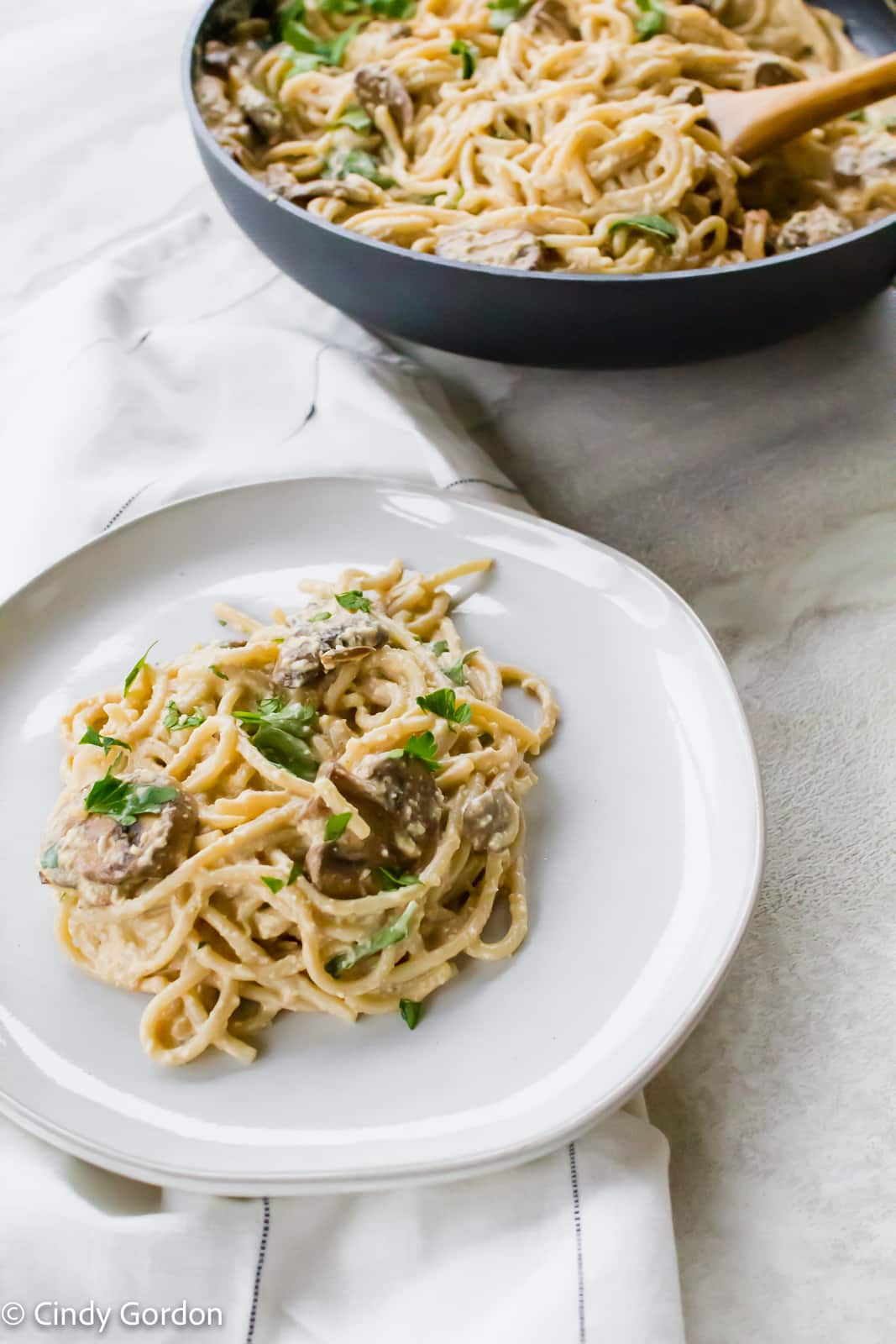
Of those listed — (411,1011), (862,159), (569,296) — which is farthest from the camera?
(862,159)

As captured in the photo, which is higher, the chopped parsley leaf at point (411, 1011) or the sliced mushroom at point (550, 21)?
the sliced mushroom at point (550, 21)

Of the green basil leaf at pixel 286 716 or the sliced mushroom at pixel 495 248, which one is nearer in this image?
the green basil leaf at pixel 286 716

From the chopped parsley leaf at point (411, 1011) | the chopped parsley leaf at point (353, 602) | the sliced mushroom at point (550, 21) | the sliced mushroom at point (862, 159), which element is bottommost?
the chopped parsley leaf at point (411, 1011)

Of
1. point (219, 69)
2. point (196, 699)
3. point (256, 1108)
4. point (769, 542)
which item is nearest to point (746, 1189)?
point (256, 1108)

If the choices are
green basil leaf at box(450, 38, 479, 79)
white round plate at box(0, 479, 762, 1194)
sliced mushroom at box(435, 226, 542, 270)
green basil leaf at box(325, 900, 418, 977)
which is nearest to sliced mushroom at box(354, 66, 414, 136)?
green basil leaf at box(450, 38, 479, 79)

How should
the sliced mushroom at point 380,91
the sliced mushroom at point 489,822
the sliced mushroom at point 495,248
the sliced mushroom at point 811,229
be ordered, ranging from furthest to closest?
the sliced mushroom at point 380,91 → the sliced mushroom at point 811,229 → the sliced mushroom at point 495,248 → the sliced mushroom at point 489,822

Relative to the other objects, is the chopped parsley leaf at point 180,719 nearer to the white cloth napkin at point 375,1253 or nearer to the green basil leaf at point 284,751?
the green basil leaf at point 284,751

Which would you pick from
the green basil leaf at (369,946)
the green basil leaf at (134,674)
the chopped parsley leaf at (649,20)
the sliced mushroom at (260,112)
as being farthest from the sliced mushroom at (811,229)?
the green basil leaf at (369,946)
